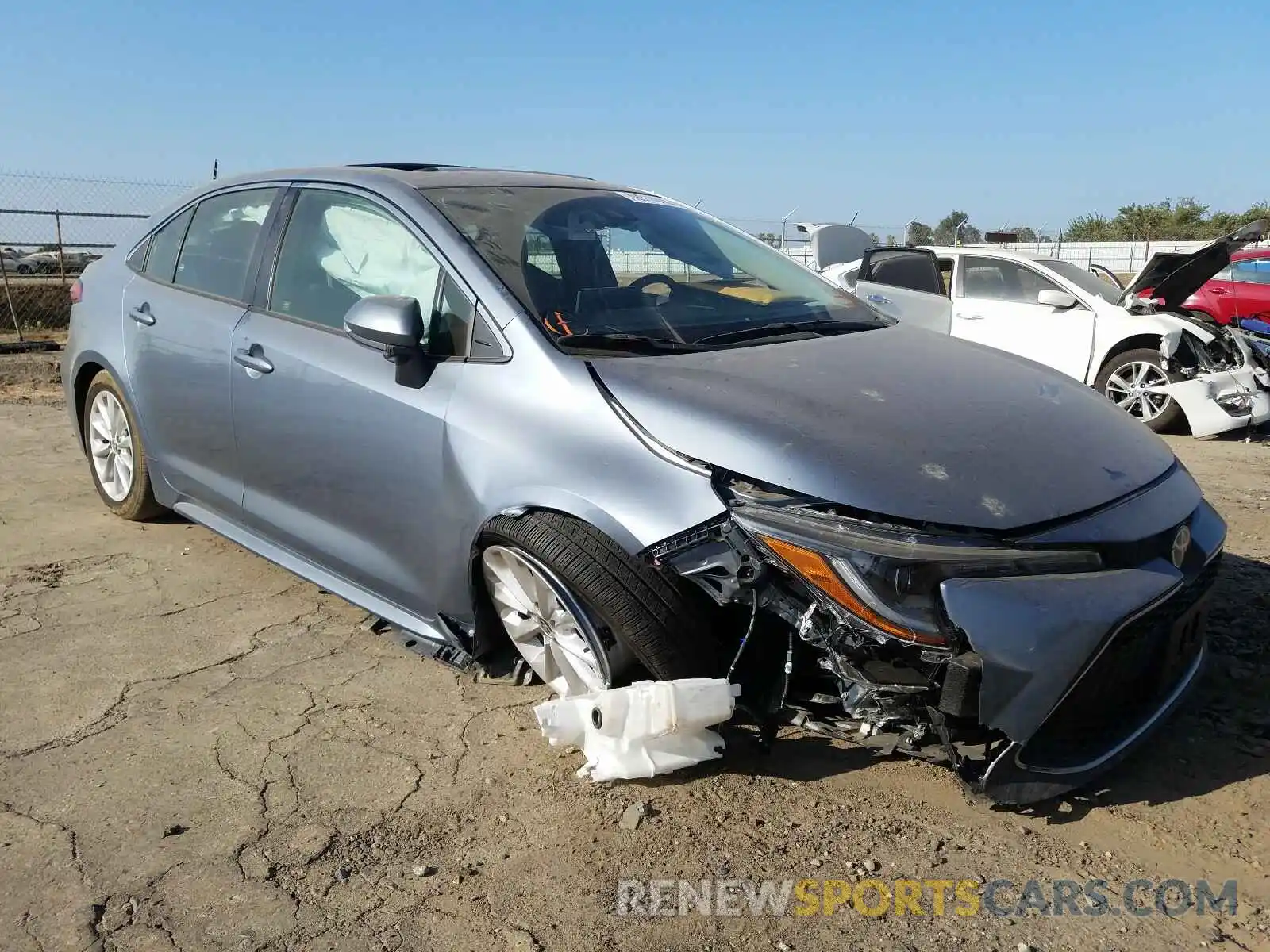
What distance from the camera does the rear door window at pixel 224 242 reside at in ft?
13.0

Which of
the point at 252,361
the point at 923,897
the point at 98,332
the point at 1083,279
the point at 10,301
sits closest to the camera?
the point at 923,897

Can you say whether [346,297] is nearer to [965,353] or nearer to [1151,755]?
[965,353]

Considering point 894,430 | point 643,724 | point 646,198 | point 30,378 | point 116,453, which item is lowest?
point 30,378

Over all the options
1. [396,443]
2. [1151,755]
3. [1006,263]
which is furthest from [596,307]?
[1006,263]

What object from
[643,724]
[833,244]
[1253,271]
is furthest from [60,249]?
[1253,271]

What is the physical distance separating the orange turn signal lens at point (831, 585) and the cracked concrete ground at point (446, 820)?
1.74ft

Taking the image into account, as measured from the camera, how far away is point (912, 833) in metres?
2.48

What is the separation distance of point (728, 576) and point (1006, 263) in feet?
26.5

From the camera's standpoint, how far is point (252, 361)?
3.65m

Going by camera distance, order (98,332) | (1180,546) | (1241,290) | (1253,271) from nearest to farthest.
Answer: (1180,546), (98,332), (1241,290), (1253,271)

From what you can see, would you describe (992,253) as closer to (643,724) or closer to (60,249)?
(643,724)

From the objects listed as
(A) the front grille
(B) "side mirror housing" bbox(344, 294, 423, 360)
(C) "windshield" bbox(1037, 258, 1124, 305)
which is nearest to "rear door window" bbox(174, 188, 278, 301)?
(B) "side mirror housing" bbox(344, 294, 423, 360)

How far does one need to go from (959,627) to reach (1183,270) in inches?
269

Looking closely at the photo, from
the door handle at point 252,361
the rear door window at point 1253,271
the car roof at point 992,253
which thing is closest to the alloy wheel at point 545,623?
the door handle at point 252,361
